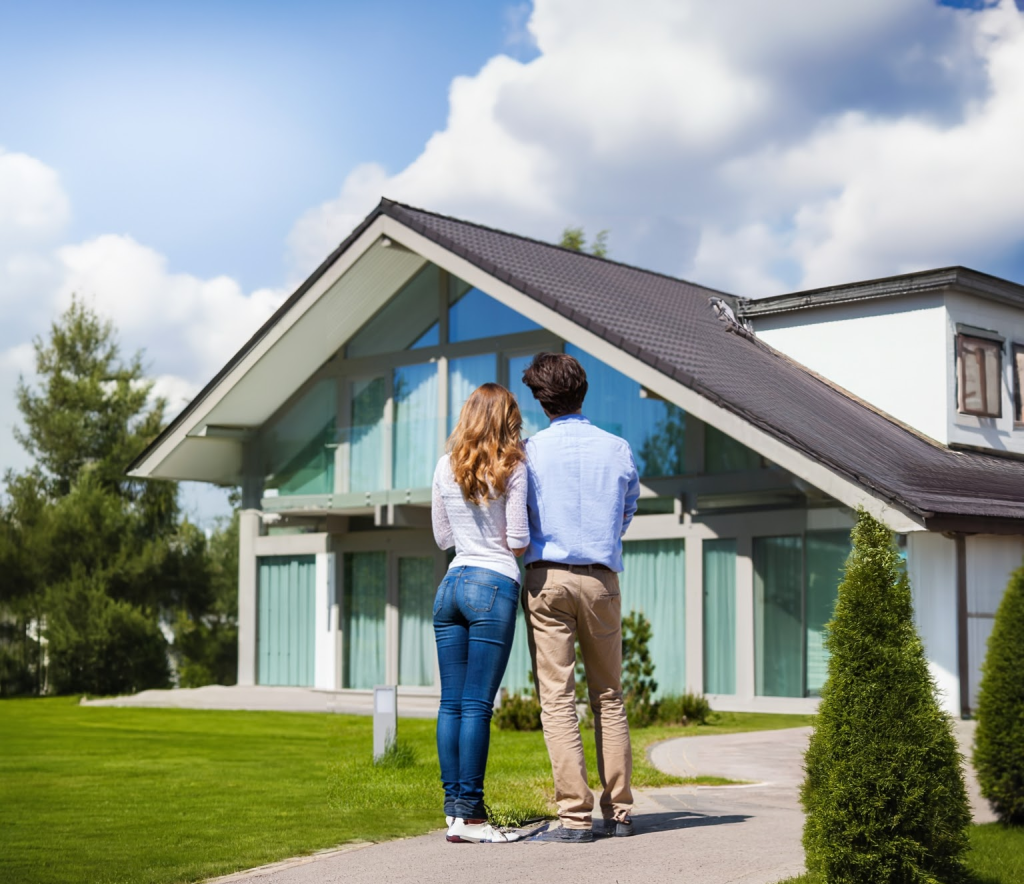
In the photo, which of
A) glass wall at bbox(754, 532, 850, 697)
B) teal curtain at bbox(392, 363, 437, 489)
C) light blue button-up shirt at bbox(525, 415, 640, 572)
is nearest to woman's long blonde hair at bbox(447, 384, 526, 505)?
light blue button-up shirt at bbox(525, 415, 640, 572)

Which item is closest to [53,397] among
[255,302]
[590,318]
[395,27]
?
[255,302]

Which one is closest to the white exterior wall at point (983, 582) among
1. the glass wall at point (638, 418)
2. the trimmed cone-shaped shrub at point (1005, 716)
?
the glass wall at point (638, 418)

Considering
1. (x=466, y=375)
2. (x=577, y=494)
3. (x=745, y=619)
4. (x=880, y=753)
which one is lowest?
(x=880, y=753)

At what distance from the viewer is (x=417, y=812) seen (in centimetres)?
779

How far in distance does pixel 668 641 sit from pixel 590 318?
177 inches

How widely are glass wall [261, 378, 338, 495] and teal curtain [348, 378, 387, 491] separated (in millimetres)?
447

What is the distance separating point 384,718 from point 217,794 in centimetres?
134

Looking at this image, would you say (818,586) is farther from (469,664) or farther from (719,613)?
(469,664)

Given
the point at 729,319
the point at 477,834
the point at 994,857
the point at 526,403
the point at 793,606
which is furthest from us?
the point at 729,319

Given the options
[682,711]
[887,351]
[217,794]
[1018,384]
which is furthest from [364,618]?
[217,794]

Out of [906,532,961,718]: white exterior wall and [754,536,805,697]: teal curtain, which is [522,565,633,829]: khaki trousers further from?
[754,536,805,697]: teal curtain

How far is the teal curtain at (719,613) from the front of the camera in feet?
61.0

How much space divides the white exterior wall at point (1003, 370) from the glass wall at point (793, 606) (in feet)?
8.56

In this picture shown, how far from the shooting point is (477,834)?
21.1ft
